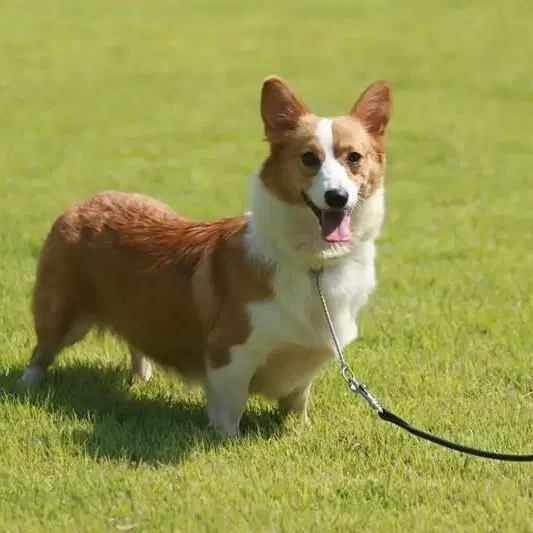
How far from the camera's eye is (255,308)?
5180mm

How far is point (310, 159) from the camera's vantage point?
490cm

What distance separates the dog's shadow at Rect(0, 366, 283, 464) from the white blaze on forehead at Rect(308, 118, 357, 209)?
126 cm

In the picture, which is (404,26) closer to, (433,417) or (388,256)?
(388,256)

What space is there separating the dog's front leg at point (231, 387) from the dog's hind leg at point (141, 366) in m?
0.86

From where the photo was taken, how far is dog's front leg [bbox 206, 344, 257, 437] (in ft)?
17.2

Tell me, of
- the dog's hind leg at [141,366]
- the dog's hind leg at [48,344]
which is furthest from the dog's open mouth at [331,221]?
the dog's hind leg at [48,344]

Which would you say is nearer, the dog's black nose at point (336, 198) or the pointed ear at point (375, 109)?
the dog's black nose at point (336, 198)

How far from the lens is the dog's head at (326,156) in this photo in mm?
4809

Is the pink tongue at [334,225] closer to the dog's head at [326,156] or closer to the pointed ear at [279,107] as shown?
the dog's head at [326,156]

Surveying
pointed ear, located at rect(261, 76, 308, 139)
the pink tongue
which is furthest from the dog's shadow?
pointed ear, located at rect(261, 76, 308, 139)

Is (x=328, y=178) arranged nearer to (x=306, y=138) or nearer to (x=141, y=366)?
(x=306, y=138)

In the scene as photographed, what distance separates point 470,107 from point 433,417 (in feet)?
40.5

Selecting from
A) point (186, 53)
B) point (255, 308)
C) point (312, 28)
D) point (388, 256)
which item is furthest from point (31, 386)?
point (312, 28)

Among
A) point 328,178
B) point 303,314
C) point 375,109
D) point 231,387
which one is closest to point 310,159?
point 328,178
